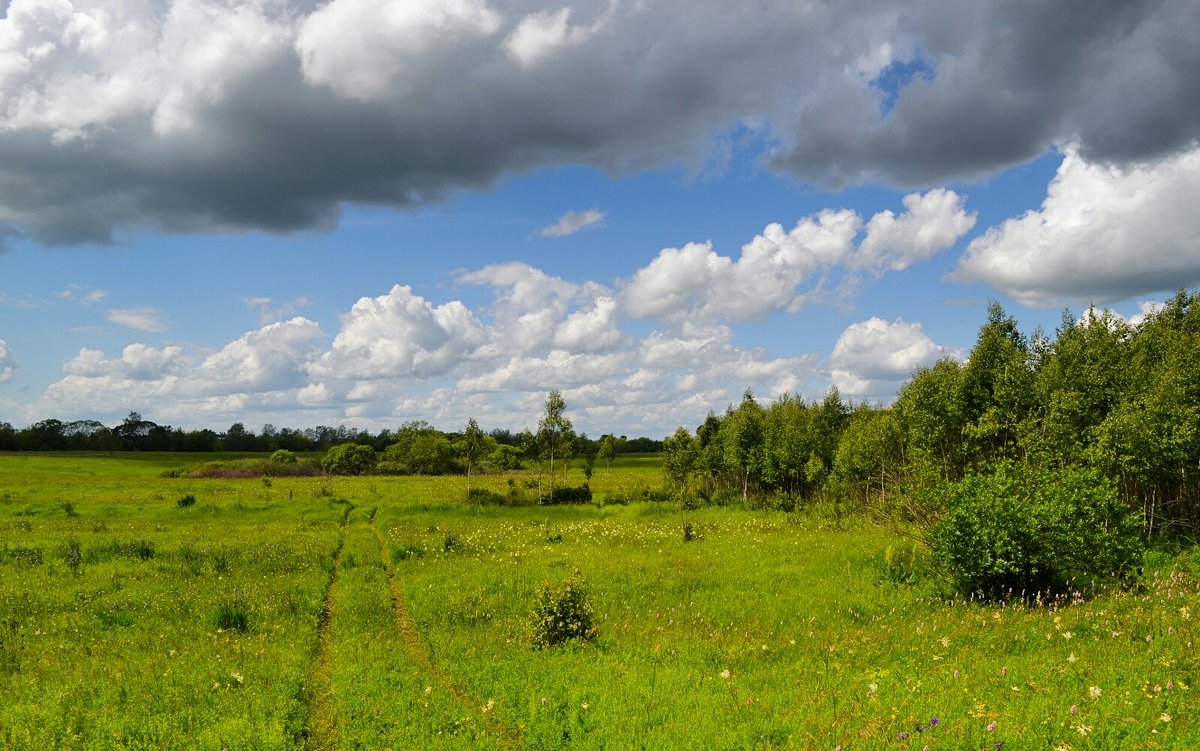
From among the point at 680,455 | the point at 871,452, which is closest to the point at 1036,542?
the point at 871,452

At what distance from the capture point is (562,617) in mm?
14727

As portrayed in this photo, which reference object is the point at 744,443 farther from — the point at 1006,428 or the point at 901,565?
the point at 901,565

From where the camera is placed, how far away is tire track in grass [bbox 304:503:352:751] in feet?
34.5

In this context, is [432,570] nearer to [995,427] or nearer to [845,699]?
[845,699]

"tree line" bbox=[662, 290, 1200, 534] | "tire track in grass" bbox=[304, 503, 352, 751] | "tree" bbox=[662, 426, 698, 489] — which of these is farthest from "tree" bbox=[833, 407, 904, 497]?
"tire track in grass" bbox=[304, 503, 352, 751]

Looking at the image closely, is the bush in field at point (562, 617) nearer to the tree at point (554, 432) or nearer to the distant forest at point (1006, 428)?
the distant forest at point (1006, 428)

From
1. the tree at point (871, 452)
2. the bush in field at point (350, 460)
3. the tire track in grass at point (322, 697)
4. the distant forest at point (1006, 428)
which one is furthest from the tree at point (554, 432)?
the bush in field at point (350, 460)

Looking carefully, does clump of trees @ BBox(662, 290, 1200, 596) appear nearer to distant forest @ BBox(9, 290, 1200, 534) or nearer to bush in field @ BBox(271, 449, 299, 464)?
distant forest @ BBox(9, 290, 1200, 534)

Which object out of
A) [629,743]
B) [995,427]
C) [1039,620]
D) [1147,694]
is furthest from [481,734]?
[995,427]

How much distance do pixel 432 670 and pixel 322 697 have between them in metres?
2.14

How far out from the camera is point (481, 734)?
1006 centimetres

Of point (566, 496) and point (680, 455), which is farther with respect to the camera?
point (680, 455)

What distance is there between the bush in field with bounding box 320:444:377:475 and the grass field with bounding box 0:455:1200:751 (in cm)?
8817

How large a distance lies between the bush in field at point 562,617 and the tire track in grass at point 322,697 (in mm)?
4426
